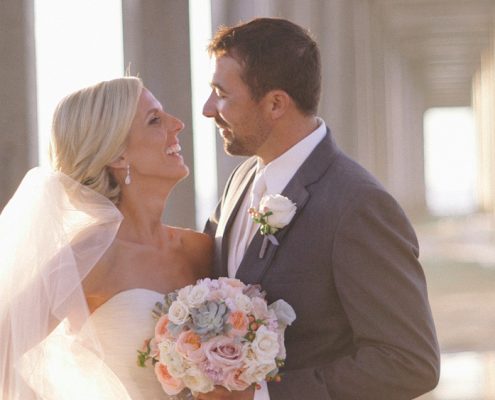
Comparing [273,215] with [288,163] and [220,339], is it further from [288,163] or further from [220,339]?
[220,339]

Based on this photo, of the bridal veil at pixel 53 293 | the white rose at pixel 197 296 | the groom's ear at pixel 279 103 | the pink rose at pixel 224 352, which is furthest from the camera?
the groom's ear at pixel 279 103

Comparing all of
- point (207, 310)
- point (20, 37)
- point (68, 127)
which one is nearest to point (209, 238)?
point (68, 127)

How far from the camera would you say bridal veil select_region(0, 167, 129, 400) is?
4.86 m

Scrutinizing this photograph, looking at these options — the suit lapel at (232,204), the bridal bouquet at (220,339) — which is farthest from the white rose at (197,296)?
the suit lapel at (232,204)

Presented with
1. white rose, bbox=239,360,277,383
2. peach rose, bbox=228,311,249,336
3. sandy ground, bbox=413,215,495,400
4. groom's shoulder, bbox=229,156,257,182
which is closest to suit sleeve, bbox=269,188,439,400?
white rose, bbox=239,360,277,383

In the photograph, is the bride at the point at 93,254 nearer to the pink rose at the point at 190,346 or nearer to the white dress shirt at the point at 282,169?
the white dress shirt at the point at 282,169

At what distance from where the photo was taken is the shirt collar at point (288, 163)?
16.4 feet

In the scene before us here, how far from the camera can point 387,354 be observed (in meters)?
4.52

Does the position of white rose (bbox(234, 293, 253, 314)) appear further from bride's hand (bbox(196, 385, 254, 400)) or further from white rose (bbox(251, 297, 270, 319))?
bride's hand (bbox(196, 385, 254, 400))

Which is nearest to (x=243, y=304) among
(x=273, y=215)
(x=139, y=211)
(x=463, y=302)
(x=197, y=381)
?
(x=197, y=381)

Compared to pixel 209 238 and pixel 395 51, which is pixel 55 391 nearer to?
pixel 209 238

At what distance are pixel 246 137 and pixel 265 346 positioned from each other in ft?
3.54

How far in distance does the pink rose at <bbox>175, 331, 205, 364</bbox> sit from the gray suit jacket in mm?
348

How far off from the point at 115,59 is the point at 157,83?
2.38 feet
